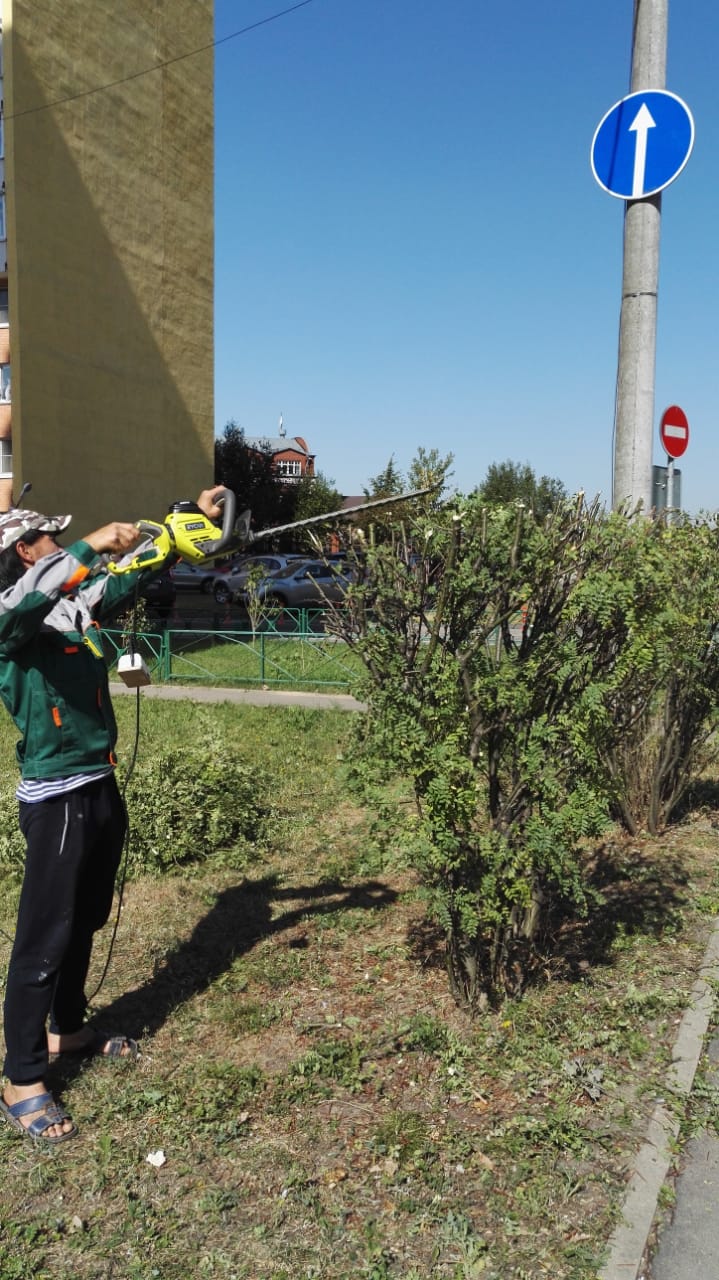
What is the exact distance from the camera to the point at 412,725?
10.5ft

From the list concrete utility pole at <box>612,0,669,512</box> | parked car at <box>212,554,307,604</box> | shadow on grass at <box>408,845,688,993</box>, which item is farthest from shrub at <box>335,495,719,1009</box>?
parked car at <box>212,554,307,604</box>

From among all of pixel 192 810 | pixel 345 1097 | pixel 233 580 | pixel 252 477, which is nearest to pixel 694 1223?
pixel 345 1097

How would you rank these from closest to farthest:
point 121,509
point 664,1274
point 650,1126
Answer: point 664,1274 → point 650,1126 → point 121,509

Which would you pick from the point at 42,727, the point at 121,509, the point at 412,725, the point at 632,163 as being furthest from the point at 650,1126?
the point at 121,509

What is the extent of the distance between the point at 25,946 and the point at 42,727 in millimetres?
713

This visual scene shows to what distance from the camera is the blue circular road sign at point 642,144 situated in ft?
16.6

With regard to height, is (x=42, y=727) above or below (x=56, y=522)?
below

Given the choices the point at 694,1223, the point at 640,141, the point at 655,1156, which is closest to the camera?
the point at 694,1223

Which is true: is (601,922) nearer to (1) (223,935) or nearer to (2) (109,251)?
(1) (223,935)

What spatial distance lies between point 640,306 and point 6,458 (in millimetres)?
17035

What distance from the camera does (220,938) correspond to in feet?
14.8

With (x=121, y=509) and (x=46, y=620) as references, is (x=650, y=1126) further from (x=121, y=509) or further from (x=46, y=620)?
(x=121, y=509)

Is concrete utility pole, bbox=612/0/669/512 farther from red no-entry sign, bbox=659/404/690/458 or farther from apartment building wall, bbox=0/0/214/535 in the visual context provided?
apartment building wall, bbox=0/0/214/535

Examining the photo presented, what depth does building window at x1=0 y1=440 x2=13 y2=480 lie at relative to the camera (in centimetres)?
1973
